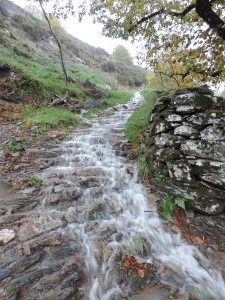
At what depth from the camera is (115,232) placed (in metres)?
3.66

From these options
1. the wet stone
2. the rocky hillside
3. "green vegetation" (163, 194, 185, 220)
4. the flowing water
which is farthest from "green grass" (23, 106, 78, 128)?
"green vegetation" (163, 194, 185, 220)

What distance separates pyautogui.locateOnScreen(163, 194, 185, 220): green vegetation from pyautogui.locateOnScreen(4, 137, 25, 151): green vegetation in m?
4.46

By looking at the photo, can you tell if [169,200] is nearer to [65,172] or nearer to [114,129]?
[65,172]

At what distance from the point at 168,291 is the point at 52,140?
578cm

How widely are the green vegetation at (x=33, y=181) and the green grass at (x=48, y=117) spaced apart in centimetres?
356

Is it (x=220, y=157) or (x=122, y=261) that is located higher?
(x=220, y=157)

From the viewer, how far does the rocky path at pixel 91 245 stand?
2.74 metres

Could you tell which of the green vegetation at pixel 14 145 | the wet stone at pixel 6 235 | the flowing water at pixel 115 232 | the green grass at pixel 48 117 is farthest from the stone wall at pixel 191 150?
the green grass at pixel 48 117

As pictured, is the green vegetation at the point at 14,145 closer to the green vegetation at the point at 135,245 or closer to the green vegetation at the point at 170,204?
the green vegetation at the point at 135,245

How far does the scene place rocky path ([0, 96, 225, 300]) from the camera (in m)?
2.74

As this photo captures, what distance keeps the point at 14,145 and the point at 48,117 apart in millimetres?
2892

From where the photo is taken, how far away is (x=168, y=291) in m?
2.76

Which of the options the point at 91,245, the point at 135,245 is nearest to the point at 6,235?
the point at 91,245

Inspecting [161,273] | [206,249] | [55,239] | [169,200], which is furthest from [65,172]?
[206,249]
